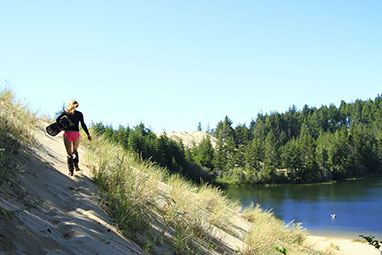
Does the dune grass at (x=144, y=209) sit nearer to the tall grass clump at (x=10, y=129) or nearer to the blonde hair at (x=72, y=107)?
the tall grass clump at (x=10, y=129)

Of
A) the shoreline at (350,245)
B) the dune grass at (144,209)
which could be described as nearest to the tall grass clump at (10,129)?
the dune grass at (144,209)

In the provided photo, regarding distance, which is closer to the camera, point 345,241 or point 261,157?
point 345,241

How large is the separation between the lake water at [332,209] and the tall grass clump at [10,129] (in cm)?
1612

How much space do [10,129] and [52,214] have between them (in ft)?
7.86

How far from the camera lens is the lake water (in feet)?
97.8

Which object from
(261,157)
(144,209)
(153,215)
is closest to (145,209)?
(144,209)

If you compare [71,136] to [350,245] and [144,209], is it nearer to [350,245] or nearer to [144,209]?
[144,209]

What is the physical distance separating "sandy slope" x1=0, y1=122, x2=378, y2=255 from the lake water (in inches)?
658

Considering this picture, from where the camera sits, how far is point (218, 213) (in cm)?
793

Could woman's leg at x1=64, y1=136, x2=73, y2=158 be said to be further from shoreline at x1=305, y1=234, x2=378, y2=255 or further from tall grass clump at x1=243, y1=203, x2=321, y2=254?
shoreline at x1=305, y1=234, x2=378, y2=255

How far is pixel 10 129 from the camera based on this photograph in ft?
19.0

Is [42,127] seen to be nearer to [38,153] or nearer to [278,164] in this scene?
[38,153]

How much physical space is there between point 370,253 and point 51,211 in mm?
22475

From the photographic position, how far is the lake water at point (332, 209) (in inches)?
1174
